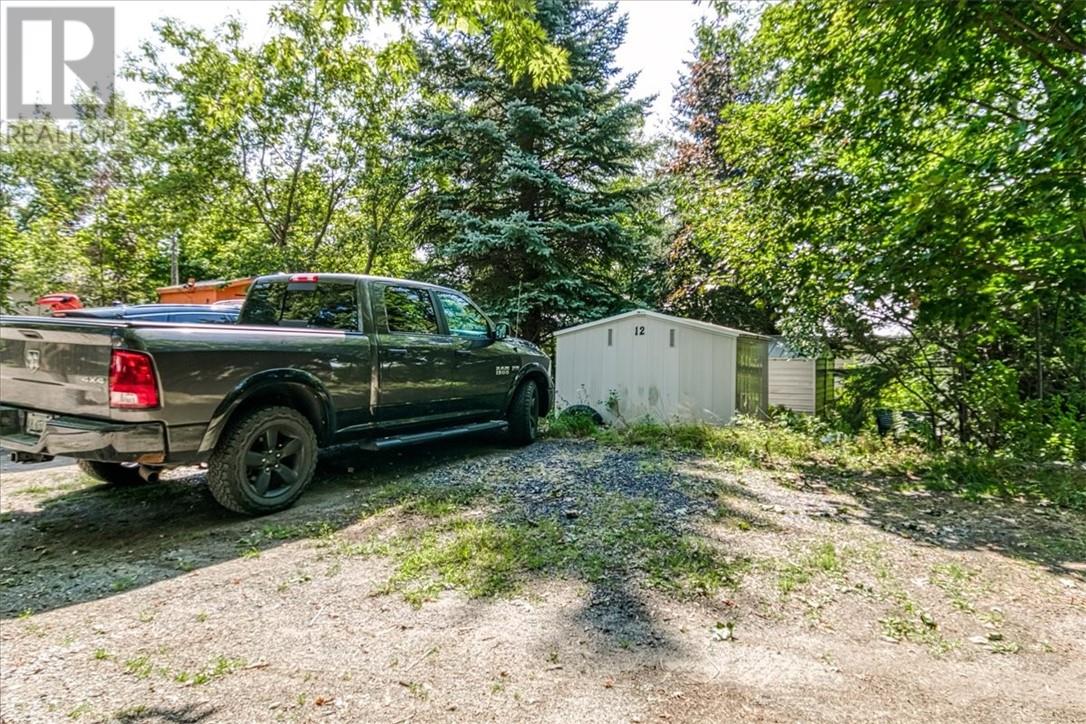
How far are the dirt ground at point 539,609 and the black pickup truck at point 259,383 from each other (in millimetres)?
533

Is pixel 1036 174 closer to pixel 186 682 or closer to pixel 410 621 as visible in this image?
pixel 410 621

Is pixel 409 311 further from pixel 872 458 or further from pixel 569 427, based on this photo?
pixel 872 458

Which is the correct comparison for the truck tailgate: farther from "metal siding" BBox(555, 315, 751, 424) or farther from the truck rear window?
"metal siding" BBox(555, 315, 751, 424)

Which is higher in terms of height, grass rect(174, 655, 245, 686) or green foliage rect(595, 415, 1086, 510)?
green foliage rect(595, 415, 1086, 510)

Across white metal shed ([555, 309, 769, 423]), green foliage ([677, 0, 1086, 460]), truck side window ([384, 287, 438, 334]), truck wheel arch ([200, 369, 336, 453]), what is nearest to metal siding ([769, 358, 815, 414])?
white metal shed ([555, 309, 769, 423])

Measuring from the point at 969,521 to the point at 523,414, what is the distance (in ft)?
13.7

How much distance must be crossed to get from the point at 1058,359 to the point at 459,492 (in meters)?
7.10

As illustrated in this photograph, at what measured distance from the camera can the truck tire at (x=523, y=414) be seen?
21.1ft

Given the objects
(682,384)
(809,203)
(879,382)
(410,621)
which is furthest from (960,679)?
(682,384)

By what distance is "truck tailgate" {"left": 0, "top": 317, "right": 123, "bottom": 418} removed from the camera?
10.5 feet

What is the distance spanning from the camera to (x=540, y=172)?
1195cm

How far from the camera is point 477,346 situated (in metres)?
5.75

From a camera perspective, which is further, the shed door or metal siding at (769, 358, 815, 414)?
metal siding at (769, 358, 815, 414)

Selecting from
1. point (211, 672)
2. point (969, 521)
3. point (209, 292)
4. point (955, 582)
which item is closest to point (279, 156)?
Result: point (209, 292)
